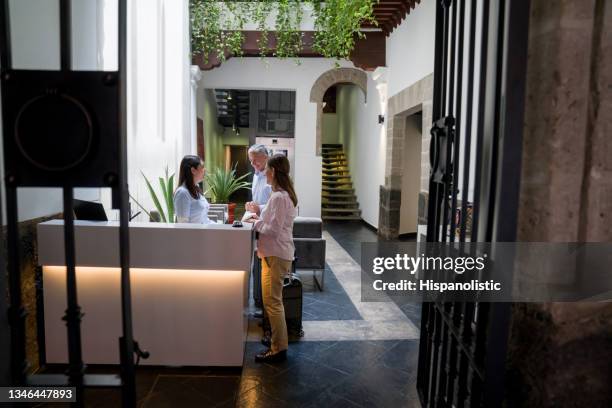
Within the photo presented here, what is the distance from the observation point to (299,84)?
10273 mm

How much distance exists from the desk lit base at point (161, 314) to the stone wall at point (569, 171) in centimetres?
198

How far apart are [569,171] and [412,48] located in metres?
5.94

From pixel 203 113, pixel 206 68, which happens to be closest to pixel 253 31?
pixel 206 68

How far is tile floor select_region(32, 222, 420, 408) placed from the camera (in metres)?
2.66

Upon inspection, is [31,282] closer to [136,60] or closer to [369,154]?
[136,60]

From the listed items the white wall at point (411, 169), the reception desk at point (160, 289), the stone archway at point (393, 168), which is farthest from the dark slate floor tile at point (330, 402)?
the white wall at point (411, 169)

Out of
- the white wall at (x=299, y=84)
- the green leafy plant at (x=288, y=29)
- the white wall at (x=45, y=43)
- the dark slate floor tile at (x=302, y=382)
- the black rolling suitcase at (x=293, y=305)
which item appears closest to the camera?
the white wall at (x=45, y=43)

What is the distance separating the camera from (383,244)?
845cm

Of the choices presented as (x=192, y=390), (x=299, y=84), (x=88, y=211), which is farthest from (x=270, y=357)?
(x=299, y=84)

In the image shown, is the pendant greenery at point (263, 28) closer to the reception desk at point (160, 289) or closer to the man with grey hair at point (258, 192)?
the man with grey hair at point (258, 192)

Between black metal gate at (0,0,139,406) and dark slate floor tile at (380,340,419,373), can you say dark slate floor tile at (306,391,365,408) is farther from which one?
black metal gate at (0,0,139,406)

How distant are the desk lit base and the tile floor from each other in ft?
0.55

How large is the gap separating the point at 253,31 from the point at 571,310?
8.38 m

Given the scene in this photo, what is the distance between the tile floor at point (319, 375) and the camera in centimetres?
266
